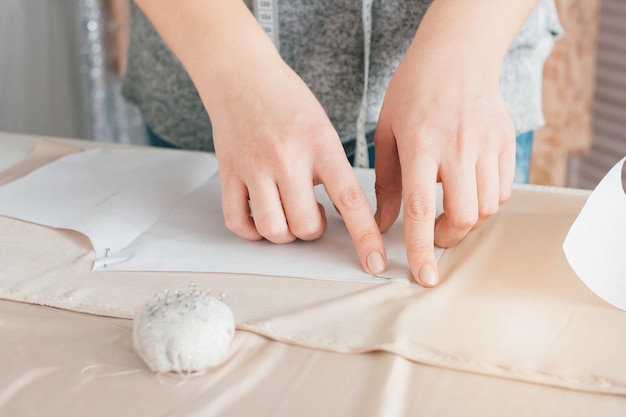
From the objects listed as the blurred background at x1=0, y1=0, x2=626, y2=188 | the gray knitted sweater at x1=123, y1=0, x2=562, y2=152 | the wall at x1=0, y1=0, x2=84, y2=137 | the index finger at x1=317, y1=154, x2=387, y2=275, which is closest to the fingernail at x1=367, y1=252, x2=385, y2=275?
the index finger at x1=317, y1=154, x2=387, y2=275

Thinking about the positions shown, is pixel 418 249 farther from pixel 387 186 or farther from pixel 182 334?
pixel 182 334

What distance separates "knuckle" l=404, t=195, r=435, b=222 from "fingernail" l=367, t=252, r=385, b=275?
4cm

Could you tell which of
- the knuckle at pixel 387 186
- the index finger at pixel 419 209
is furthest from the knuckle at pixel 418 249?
the knuckle at pixel 387 186

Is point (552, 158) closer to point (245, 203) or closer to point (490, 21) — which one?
point (490, 21)

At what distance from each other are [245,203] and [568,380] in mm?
321

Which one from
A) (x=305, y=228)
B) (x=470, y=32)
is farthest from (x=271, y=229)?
(x=470, y=32)

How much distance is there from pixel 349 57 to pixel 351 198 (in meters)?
0.32

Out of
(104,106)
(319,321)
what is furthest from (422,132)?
(104,106)

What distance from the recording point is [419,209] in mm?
597

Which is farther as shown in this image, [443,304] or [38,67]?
[38,67]

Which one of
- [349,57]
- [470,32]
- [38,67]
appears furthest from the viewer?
[38,67]

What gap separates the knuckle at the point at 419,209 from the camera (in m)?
0.60

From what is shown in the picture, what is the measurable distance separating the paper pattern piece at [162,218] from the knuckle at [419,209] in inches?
1.9

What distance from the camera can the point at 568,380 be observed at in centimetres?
45
